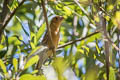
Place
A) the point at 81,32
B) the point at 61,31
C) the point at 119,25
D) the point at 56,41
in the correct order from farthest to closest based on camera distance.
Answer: the point at 61,31 < the point at 56,41 < the point at 81,32 < the point at 119,25

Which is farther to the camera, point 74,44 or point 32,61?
point 74,44

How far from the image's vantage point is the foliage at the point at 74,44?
153 centimetres

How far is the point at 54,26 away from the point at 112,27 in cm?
99

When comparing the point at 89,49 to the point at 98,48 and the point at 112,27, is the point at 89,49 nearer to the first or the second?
the point at 98,48

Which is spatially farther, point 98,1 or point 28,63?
point 98,1

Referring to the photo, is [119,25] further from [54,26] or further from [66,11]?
[54,26]

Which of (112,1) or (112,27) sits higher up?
(112,1)

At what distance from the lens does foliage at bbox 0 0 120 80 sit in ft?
5.01

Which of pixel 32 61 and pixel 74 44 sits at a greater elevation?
pixel 32 61

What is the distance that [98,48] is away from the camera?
76.7 inches

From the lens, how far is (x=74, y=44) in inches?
85.0

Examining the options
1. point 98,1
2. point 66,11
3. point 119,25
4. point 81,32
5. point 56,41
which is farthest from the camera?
point 56,41

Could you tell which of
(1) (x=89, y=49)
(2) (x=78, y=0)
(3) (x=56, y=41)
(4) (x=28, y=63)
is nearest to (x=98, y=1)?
(2) (x=78, y=0)

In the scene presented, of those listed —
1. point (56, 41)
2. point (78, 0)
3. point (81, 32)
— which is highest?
point (78, 0)
